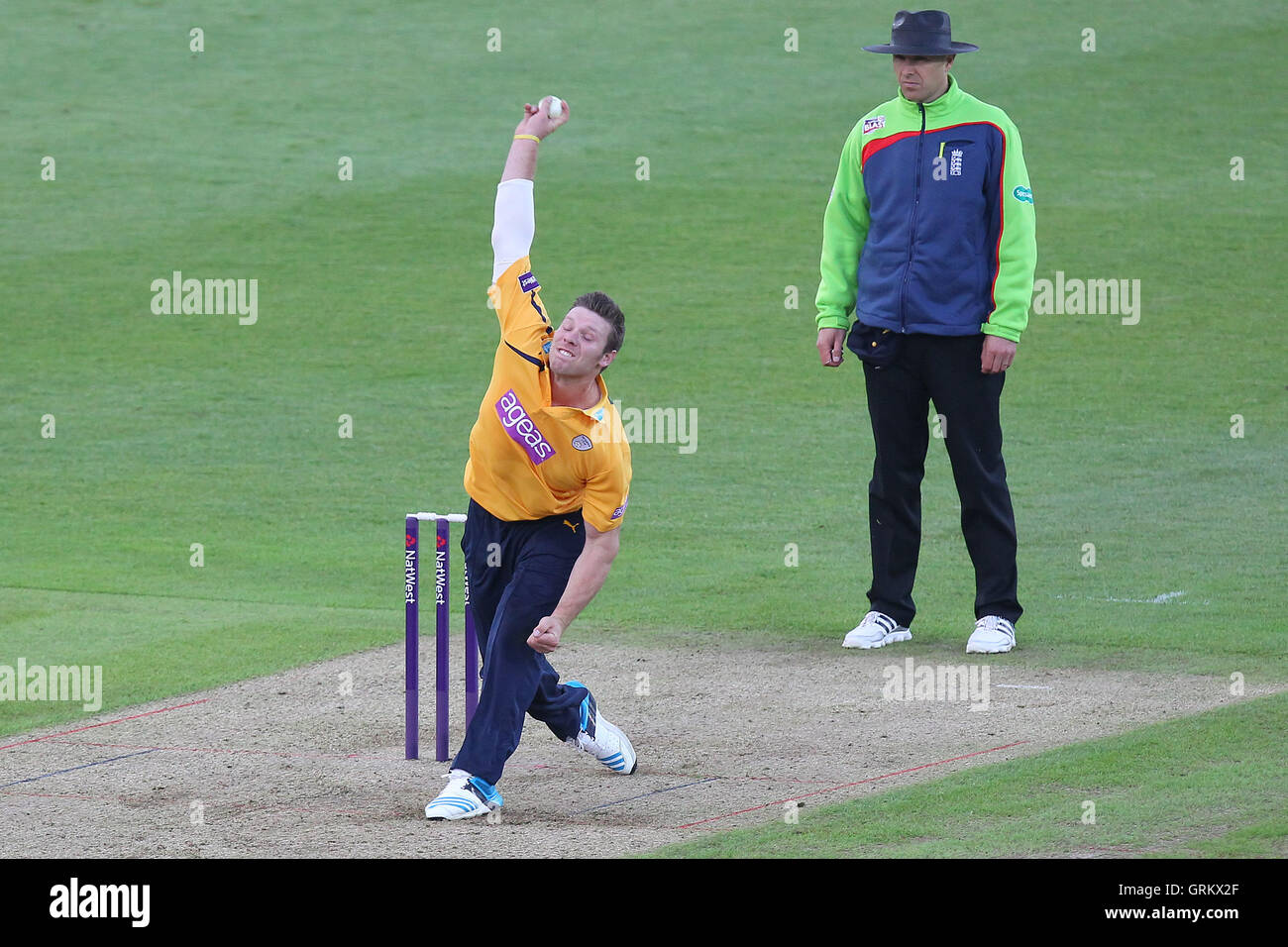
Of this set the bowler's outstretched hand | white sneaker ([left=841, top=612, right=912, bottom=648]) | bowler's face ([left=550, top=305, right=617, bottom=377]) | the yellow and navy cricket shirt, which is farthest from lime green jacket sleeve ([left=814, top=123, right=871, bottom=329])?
bowler's face ([left=550, top=305, right=617, bottom=377])

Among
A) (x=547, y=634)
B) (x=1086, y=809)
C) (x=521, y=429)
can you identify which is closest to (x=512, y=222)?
(x=521, y=429)

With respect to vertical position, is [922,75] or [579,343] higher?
[922,75]

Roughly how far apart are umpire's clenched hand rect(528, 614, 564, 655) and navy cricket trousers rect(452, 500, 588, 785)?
24 centimetres

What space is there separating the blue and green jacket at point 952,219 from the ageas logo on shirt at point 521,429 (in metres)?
2.89

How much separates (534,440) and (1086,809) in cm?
218

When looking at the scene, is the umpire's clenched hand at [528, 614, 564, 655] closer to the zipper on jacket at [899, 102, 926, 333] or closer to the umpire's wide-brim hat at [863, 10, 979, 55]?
the zipper on jacket at [899, 102, 926, 333]

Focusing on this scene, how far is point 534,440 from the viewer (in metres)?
6.60

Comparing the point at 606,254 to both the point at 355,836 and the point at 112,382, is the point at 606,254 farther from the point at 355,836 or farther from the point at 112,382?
the point at 355,836

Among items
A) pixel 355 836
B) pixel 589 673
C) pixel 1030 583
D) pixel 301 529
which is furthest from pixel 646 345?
pixel 355 836

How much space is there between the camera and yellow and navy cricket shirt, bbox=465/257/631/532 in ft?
21.5

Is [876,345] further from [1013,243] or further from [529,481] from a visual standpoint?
[529,481]

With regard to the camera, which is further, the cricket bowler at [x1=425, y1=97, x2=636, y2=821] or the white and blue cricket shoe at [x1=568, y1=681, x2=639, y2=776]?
the white and blue cricket shoe at [x1=568, y1=681, x2=639, y2=776]

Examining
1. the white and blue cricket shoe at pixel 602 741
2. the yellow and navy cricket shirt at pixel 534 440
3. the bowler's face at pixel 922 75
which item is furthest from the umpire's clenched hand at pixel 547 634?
the bowler's face at pixel 922 75

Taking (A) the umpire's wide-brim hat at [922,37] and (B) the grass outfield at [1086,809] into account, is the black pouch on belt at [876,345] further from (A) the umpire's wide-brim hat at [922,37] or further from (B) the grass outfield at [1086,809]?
(B) the grass outfield at [1086,809]
